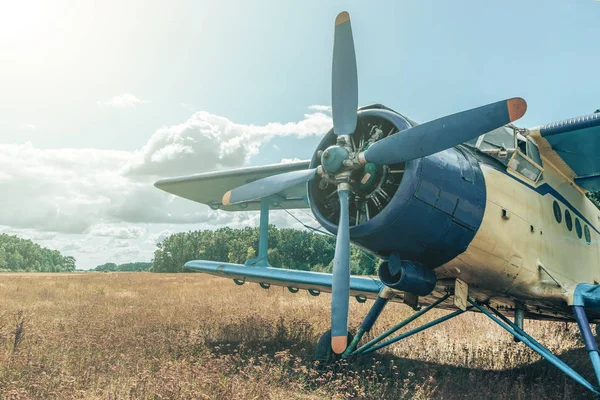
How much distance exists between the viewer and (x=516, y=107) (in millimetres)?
4219

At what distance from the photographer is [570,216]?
6957 millimetres

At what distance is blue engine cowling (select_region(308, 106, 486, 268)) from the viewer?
4.68 m

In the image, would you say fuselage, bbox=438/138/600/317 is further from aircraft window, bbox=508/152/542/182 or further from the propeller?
the propeller

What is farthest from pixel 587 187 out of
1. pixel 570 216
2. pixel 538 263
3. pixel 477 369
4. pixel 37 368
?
pixel 37 368

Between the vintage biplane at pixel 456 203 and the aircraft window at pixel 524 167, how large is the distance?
0.05 ft

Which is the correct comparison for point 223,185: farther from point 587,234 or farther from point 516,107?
point 587,234

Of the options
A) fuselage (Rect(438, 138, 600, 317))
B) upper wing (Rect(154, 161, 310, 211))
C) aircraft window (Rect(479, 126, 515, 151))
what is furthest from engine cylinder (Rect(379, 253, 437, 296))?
upper wing (Rect(154, 161, 310, 211))

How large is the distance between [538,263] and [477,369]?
222cm

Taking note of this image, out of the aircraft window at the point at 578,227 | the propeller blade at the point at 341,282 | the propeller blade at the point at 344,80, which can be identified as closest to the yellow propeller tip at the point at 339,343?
the propeller blade at the point at 341,282

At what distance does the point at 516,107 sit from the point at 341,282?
2.54 metres

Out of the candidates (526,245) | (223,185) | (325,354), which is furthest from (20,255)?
(526,245)

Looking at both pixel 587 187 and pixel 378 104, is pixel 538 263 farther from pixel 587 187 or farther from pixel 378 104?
pixel 378 104

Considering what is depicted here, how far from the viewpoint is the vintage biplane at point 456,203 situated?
4.70m

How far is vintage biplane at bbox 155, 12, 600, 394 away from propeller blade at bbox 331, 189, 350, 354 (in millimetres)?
11
